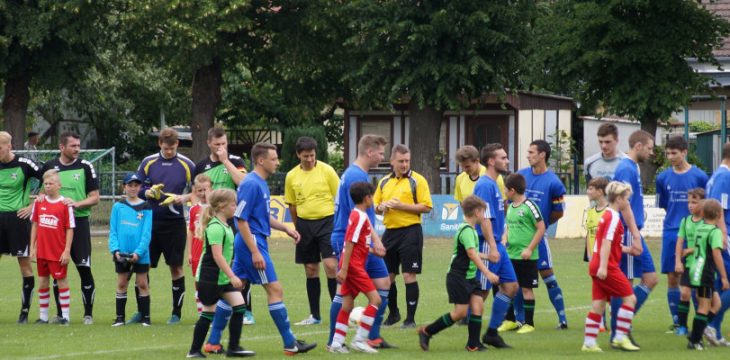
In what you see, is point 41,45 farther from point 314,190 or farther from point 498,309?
point 498,309

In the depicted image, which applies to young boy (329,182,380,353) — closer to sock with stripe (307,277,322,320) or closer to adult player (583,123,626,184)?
sock with stripe (307,277,322,320)

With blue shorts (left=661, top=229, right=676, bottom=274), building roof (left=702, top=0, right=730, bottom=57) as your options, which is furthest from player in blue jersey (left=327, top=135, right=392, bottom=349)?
building roof (left=702, top=0, right=730, bottom=57)

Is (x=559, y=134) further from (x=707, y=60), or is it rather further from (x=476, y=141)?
(x=707, y=60)

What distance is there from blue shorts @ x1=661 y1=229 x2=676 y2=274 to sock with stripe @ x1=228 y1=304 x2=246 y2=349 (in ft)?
16.2

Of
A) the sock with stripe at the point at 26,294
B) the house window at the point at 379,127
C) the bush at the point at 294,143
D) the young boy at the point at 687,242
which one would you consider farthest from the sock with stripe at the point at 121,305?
the bush at the point at 294,143

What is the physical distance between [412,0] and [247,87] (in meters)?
18.6

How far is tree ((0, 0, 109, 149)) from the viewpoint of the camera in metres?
34.2

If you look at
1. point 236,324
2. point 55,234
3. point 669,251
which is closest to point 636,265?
point 669,251

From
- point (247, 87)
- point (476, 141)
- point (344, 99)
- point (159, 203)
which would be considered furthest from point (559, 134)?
point (159, 203)

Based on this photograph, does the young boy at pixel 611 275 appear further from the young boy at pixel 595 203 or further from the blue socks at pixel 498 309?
the blue socks at pixel 498 309

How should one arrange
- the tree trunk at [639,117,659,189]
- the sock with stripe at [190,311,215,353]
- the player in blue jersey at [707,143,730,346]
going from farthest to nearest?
the tree trunk at [639,117,659,189], the player in blue jersey at [707,143,730,346], the sock with stripe at [190,311,215,353]

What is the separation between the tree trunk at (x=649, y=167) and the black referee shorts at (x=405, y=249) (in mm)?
22210

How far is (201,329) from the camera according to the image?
11211 millimetres

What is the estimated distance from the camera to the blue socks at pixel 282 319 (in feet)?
37.1
